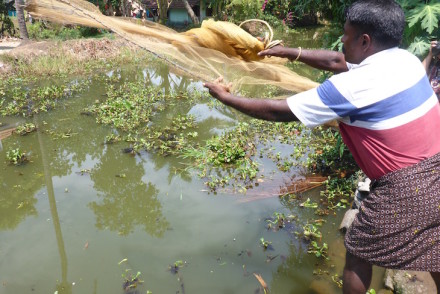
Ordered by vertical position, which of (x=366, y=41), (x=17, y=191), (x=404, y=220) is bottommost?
(x=17, y=191)

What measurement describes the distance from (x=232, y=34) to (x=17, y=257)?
2.62 meters

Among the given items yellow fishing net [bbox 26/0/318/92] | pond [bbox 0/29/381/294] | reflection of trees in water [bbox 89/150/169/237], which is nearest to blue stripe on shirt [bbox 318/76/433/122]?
yellow fishing net [bbox 26/0/318/92]

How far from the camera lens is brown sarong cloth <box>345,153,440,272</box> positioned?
1600 mm

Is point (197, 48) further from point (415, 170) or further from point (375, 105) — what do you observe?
point (415, 170)

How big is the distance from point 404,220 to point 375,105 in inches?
22.4

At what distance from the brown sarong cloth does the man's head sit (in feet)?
1.86

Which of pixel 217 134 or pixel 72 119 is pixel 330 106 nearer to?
pixel 217 134

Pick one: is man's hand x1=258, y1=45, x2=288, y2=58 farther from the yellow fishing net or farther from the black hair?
the black hair

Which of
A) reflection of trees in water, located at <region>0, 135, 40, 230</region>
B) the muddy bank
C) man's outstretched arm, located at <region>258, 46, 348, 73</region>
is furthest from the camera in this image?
the muddy bank

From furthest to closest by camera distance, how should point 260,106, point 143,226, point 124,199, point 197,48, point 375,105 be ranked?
point 124,199 → point 143,226 → point 197,48 → point 260,106 → point 375,105

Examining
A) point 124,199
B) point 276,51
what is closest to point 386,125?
point 276,51

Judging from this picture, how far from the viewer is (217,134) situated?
5.37 m

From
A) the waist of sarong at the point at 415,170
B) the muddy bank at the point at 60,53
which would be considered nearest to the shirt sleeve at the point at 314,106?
the waist of sarong at the point at 415,170

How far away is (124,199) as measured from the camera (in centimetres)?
392
